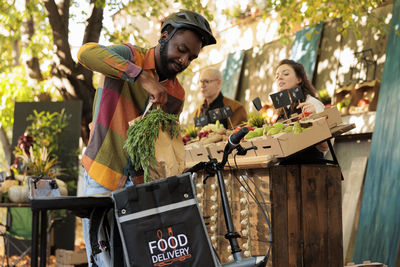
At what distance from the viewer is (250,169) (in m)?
3.34

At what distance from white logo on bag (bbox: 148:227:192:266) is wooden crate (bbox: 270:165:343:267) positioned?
139 centimetres

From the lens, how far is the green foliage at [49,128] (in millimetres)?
6043

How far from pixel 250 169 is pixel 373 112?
3.02 m

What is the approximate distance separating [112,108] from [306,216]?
1.70 m

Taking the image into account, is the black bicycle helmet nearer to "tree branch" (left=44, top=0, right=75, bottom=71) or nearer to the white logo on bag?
the white logo on bag

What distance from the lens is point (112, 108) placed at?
2.01 m

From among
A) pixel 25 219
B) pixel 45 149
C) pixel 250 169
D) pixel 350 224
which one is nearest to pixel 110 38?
pixel 45 149

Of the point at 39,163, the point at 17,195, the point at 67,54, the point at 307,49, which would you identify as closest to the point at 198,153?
the point at 17,195

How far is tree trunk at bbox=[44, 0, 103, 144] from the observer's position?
6238 millimetres

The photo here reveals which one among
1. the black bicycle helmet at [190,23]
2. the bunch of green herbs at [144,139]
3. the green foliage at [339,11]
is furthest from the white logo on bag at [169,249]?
the green foliage at [339,11]

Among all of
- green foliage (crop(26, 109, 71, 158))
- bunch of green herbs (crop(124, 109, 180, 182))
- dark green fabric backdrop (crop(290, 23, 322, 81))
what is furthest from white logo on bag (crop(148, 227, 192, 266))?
dark green fabric backdrop (crop(290, 23, 322, 81))

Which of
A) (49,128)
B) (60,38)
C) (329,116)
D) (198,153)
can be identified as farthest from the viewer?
(60,38)

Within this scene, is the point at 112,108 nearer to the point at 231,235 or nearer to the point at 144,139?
the point at 144,139

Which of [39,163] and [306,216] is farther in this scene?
[39,163]
